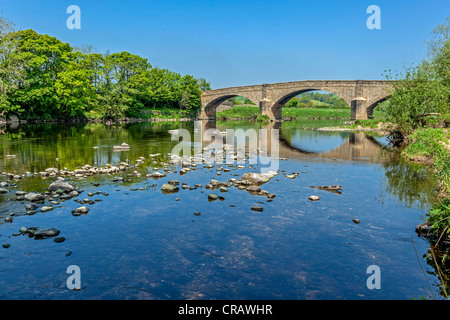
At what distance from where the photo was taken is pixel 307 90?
73250 mm

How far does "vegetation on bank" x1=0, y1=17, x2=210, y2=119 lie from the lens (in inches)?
1892

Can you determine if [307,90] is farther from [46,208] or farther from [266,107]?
[46,208]

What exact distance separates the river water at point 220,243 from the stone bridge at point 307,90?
4633 centimetres

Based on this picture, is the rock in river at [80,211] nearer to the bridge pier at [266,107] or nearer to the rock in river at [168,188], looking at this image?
the rock in river at [168,188]

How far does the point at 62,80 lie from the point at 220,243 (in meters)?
57.8

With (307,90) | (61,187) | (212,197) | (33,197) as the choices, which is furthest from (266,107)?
(33,197)

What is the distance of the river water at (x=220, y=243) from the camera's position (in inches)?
238

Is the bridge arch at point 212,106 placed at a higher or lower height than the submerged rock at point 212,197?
higher

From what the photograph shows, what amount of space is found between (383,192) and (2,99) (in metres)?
51.7

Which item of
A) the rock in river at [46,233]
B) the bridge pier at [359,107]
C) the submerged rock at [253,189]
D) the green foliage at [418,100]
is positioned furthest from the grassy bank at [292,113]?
the rock in river at [46,233]

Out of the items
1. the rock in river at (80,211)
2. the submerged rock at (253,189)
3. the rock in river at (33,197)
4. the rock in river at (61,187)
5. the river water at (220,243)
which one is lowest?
the river water at (220,243)

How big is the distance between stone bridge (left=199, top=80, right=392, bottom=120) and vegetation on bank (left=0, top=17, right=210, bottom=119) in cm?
2329
